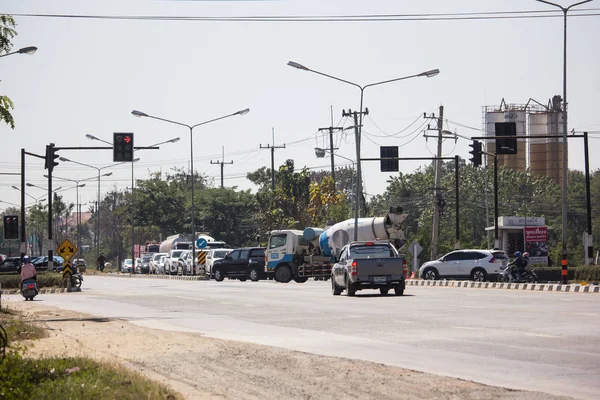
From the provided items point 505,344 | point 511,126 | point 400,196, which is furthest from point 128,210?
point 505,344

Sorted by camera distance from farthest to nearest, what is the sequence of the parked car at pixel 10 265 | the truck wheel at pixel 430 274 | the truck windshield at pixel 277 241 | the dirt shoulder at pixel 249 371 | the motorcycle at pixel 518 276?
the parked car at pixel 10 265 < the truck windshield at pixel 277 241 < the truck wheel at pixel 430 274 < the motorcycle at pixel 518 276 < the dirt shoulder at pixel 249 371

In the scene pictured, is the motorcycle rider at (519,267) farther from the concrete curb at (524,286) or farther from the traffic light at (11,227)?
the traffic light at (11,227)

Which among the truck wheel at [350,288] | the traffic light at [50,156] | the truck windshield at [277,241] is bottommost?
the truck wheel at [350,288]

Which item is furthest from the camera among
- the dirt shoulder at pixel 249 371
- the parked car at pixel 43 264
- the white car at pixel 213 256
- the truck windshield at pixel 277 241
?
the parked car at pixel 43 264

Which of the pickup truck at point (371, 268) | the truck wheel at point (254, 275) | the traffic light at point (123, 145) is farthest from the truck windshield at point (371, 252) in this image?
the truck wheel at point (254, 275)

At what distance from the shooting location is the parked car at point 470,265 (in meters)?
49.3

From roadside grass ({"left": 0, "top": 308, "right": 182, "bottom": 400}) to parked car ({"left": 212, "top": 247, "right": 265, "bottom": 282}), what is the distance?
154 feet

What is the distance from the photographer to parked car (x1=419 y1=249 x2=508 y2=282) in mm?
49281

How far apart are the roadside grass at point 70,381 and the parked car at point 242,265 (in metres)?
47.0

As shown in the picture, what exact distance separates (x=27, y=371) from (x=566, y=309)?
1691 centimetres

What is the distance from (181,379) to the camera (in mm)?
12453

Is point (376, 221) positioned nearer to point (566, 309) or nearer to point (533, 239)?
point (533, 239)

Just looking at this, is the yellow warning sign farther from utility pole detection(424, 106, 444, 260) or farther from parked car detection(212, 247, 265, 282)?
utility pole detection(424, 106, 444, 260)

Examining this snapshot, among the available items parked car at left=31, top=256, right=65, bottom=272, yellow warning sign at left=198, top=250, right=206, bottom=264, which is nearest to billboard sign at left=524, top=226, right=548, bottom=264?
yellow warning sign at left=198, top=250, right=206, bottom=264
